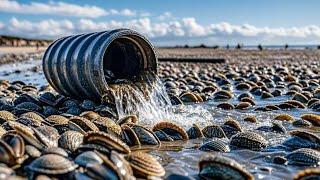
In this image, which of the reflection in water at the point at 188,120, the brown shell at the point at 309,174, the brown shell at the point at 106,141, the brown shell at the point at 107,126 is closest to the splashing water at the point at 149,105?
the reflection in water at the point at 188,120

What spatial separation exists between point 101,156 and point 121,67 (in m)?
5.52

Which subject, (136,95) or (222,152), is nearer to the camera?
(222,152)

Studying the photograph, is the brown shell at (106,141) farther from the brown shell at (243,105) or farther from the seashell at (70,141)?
the brown shell at (243,105)

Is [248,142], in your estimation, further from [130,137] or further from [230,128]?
[130,137]

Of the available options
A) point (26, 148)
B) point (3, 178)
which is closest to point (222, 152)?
point (26, 148)

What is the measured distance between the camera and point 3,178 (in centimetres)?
356

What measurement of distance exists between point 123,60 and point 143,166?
18.0 feet

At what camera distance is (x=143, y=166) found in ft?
13.2

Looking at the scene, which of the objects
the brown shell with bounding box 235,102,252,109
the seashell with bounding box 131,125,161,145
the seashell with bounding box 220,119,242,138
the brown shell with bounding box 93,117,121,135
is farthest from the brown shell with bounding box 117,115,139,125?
the brown shell with bounding box 235,102,252,109

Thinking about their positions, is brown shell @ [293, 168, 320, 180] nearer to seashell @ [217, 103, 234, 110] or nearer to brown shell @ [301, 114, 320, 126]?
brown shell @ [301, 114, 320, 126]

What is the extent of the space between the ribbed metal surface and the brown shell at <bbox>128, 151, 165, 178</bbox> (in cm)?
369

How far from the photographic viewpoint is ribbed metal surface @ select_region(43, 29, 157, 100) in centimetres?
769

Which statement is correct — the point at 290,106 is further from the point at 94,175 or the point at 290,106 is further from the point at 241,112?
the point at 94,175

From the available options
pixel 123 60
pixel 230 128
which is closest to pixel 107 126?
pixel 230 128
